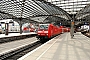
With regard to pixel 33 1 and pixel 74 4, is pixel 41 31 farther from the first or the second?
pixel 74 4

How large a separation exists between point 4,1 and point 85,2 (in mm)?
22340

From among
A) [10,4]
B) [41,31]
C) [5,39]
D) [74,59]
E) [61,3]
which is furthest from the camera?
[10,4]

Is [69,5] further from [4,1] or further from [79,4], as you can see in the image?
[4,1]

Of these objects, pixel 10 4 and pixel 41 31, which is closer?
pixel 41 31

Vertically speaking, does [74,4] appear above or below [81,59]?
above

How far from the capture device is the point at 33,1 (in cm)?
4334

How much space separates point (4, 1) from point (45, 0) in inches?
505

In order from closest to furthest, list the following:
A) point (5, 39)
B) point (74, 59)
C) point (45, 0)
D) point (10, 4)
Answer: point (74, 59), point (5, 39), point (45, 0), point (10, 4)

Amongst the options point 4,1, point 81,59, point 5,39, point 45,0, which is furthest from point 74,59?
point 4,1

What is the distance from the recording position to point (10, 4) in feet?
163

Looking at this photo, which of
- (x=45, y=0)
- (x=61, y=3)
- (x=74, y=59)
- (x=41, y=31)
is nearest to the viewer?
(x=74, y=59)

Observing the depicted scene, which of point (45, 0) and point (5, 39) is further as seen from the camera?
point (45, 0)

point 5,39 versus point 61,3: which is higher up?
point 61,3

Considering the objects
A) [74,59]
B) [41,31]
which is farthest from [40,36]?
[74,59]
